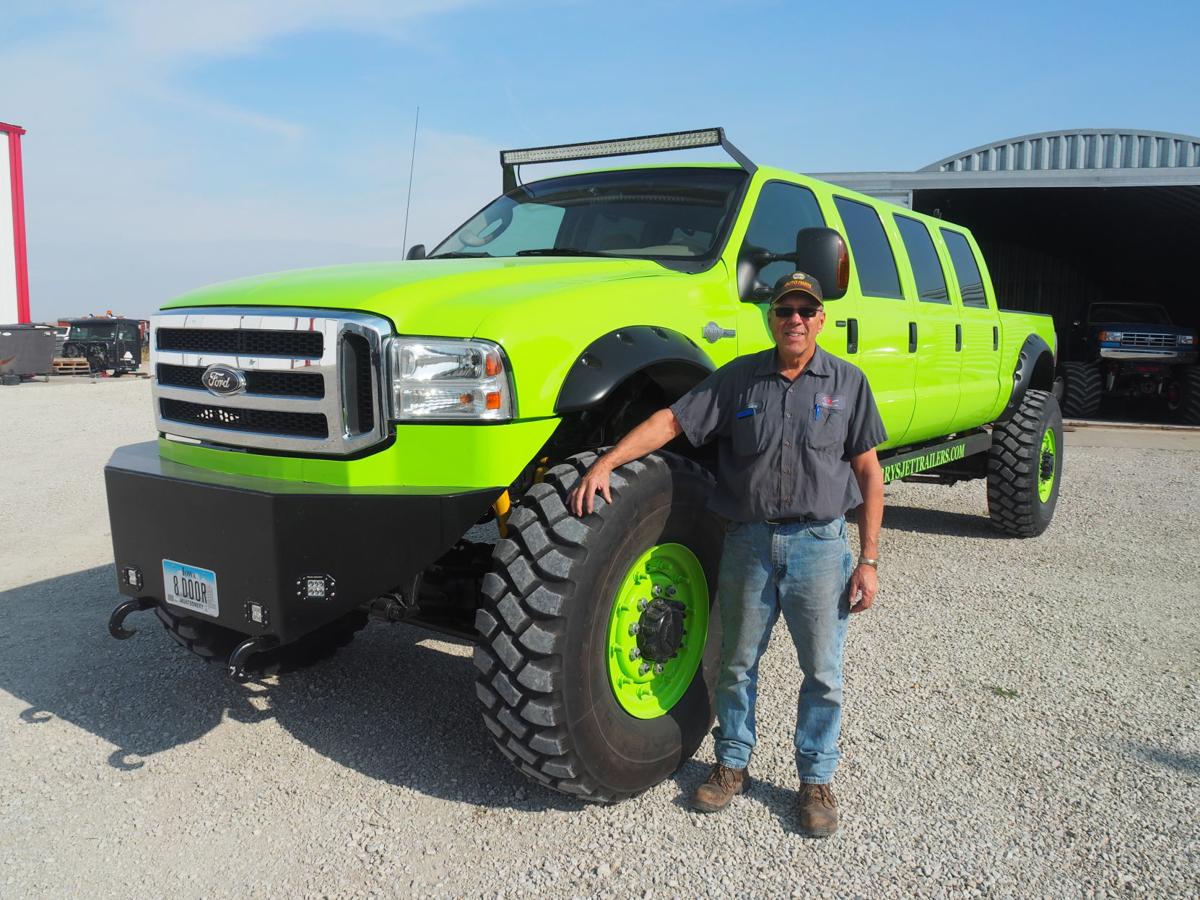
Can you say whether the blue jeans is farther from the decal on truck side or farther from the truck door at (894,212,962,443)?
the truck door at (894,212,962,443)

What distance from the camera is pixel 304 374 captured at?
2996mm

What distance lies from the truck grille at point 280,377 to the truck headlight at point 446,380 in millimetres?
72

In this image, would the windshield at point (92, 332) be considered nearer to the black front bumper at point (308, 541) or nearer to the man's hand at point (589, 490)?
the black front bumper at point (308, 541)

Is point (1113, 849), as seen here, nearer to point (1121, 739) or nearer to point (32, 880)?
point (1121, 739)

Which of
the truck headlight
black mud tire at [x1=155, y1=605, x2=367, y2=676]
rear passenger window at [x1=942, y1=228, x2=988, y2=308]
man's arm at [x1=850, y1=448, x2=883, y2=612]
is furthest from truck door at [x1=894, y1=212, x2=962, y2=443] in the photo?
black mud tire at [x1=155, y1=605, x2=367, y2=676]

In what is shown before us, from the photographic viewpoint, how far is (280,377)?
3.07 m

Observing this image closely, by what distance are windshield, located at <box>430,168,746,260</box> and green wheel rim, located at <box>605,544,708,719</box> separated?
54.3 inches

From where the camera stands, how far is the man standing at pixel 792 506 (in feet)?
10.0

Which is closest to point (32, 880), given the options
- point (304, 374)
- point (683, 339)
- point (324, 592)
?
point (324, 592)

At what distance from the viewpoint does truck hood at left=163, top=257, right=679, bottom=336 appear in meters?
2.93

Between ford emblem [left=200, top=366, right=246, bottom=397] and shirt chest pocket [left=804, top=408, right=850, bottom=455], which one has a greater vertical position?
ford emblem [left=200, top=366, right=246, bottom=397]

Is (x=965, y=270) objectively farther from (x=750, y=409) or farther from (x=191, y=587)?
(x=191, y=587)

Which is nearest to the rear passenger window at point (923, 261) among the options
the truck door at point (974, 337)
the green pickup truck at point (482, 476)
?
the truck door at point (974, 337)

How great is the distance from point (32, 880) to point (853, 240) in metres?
4.46
